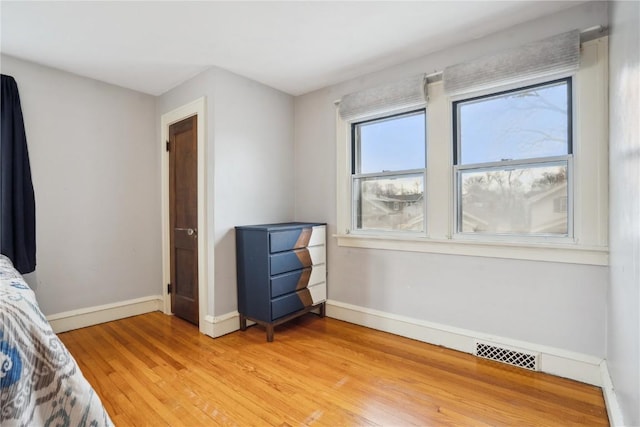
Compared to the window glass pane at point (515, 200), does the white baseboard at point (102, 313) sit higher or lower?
lower

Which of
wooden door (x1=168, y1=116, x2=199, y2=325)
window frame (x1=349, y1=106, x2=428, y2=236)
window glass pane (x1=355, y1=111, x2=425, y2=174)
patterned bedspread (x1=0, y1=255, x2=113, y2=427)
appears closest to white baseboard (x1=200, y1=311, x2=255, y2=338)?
wooden door (x1=168, y1=116, x2=199, y2=325)

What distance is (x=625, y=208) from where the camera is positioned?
1249 millimetres

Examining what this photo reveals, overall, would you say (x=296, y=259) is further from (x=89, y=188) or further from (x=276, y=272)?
(x=89, y=188)

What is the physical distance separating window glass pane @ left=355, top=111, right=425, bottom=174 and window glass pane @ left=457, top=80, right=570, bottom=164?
33cm

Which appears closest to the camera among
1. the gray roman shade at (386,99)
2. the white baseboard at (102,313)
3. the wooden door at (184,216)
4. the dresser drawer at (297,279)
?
the gray roman shade at (386,99)

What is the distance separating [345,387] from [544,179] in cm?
187

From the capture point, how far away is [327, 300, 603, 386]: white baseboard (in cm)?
184

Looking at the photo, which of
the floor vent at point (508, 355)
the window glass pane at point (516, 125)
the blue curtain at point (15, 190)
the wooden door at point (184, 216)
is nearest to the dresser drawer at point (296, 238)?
the wooden door at point (184, 216)

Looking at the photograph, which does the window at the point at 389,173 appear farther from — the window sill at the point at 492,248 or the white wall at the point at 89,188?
the white wall at the point at 89,188

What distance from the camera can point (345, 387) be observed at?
5.98 feet

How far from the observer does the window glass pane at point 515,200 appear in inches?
77.2

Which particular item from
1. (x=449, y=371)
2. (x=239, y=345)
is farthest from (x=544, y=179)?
(x=239, y=345)

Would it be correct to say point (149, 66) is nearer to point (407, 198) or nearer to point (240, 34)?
point (240, 34)

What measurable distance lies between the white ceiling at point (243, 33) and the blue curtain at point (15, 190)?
45 cm
